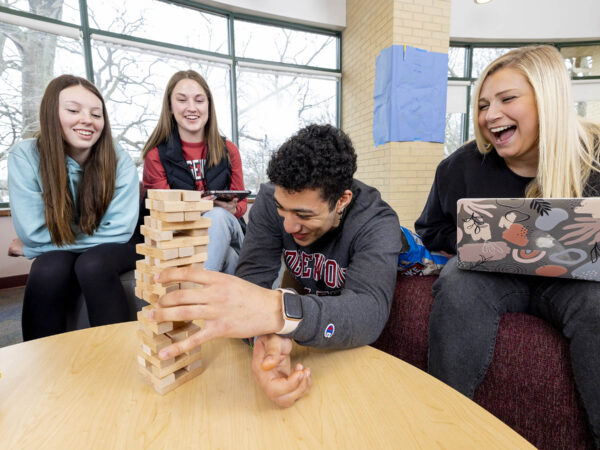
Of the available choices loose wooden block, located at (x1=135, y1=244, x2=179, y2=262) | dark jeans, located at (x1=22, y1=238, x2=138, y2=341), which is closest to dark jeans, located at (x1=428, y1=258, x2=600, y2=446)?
loose wooden block, located at (x1=135, y1=244, x2=179, y2=262)

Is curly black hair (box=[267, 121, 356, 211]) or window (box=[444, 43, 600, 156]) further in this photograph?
window (box=[444, 43, 600, 156])

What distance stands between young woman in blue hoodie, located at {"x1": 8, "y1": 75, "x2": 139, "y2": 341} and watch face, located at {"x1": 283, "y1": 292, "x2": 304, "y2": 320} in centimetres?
107

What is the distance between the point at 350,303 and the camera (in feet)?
2.45

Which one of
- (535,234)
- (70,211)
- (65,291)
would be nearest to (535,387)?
(535,234)

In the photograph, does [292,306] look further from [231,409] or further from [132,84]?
[132,84]

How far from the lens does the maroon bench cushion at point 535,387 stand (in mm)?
869

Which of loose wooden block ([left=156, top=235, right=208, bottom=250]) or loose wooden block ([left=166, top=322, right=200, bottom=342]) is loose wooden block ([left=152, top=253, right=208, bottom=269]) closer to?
loose wooden block ([left=156, top=235, right=208, bottom=250])

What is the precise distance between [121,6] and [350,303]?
375 centimetres

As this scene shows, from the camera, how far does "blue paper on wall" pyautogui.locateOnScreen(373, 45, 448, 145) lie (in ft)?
10.7

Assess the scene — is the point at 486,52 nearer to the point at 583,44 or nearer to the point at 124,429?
the point at 583,44

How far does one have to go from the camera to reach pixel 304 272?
1130 millimetres

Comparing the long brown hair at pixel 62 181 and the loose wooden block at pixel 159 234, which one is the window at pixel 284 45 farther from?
the loose wooden block at pixel 159 234

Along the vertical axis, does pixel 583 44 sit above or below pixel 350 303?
above

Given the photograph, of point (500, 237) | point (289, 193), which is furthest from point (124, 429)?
point (500, 237)
